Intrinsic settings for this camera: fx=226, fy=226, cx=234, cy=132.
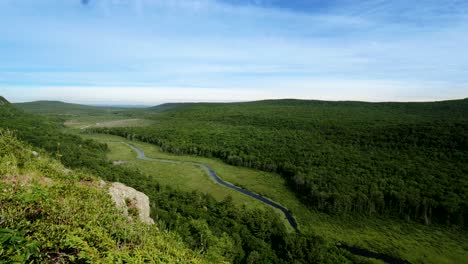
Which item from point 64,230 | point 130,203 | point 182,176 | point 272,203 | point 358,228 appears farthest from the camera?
point 182,176

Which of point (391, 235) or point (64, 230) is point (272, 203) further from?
point (64, 230)

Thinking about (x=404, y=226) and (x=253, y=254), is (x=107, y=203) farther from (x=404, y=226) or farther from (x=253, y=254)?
(x=404, y=226)

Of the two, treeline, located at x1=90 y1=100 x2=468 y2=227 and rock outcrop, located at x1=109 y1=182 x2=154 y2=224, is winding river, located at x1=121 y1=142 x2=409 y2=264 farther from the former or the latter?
rock outcrop, located at x1=109 y1=182 x2=154 y2=224

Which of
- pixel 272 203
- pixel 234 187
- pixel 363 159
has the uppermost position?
pixel 363 159

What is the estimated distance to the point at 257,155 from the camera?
11431 cm

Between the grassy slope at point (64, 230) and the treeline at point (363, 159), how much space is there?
64024 millimetres

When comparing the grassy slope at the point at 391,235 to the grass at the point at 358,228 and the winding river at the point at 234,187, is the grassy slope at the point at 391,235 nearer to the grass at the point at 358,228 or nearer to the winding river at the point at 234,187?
the grass at the point at 358,228

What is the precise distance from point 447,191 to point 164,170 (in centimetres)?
9443

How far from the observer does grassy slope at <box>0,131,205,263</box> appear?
19.5 ft

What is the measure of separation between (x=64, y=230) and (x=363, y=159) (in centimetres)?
10561

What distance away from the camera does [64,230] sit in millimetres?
6945

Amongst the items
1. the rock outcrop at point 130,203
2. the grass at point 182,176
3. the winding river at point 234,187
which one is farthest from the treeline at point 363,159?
the rock outcrop at point 130,203

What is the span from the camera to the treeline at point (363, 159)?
63.5 metres

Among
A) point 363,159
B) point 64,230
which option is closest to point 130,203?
point 64,230
